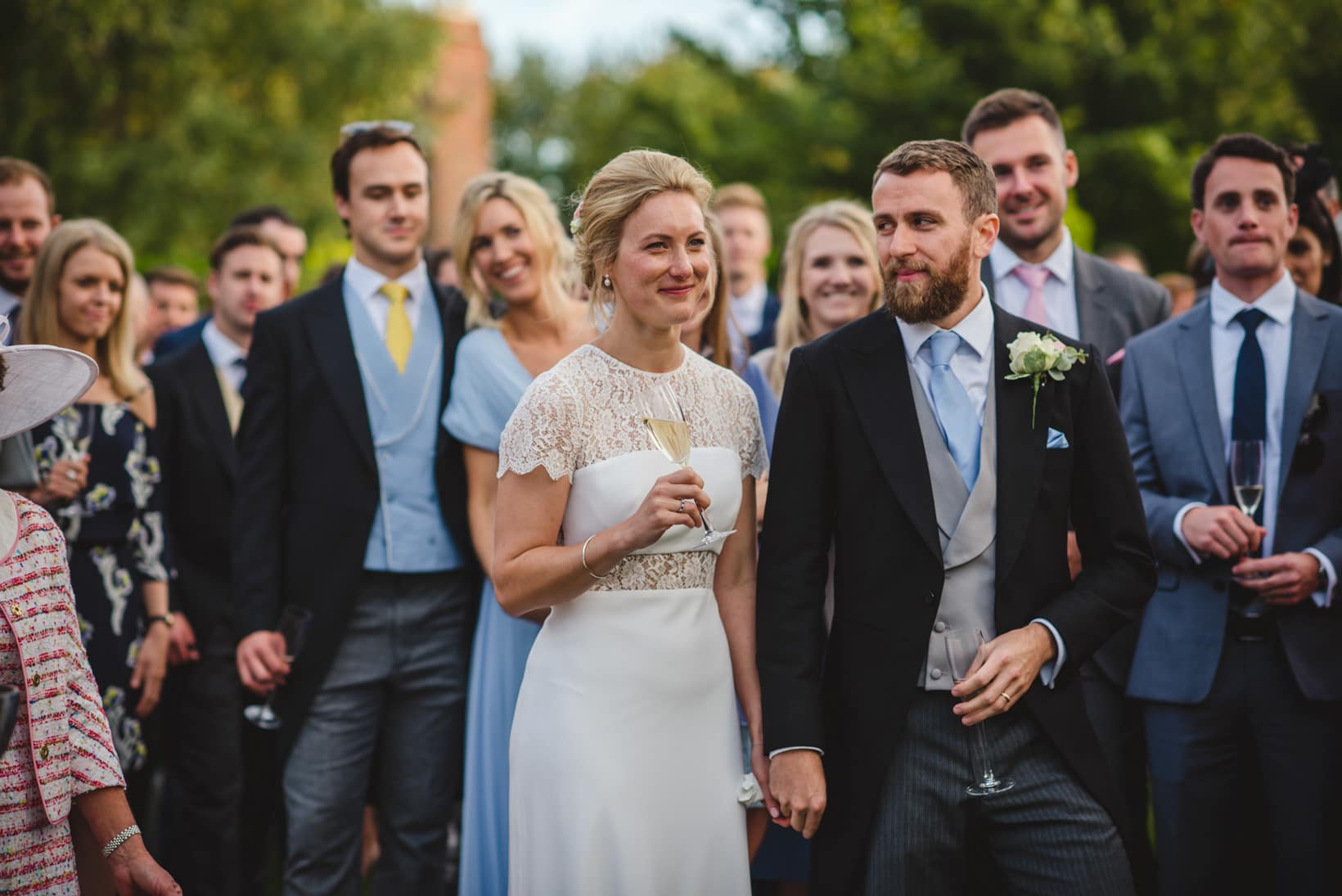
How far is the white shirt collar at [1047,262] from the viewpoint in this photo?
16.3 ft

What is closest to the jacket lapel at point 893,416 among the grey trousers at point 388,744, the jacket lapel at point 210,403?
the grey trousers at point 388,744

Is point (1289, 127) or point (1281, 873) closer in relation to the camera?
point (1281, 873)

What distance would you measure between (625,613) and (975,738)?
40.3 inches

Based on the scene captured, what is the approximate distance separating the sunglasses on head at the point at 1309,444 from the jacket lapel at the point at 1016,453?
1331mm

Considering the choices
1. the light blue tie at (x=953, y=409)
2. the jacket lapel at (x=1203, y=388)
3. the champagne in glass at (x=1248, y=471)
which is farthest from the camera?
the jacket lapel at (x=1203, y=388)

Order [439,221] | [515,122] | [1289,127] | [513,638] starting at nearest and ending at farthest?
[513,638] → [1289,127] → [439,221] → [515,122]

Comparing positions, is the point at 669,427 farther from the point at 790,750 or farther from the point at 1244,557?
the point at 1244,557

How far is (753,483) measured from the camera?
3.84 meters

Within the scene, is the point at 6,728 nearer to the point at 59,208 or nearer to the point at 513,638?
the point at 513,638

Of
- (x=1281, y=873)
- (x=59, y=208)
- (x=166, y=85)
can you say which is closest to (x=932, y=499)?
(x=1281, y=873)

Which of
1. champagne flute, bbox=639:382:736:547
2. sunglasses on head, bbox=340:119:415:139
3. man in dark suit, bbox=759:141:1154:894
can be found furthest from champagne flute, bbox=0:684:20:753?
sunglasses on head, bbox=340:119:415:139

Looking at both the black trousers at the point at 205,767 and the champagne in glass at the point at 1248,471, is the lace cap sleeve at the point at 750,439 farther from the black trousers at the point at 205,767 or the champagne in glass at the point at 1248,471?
the black trousers at the point at 205,767

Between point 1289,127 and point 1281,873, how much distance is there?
1240cm

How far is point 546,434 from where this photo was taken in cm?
350
